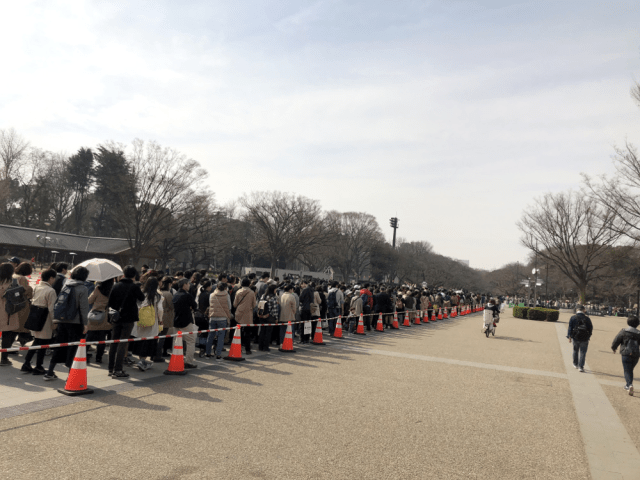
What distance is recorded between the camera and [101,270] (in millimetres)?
8070

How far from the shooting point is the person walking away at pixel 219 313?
965 cm

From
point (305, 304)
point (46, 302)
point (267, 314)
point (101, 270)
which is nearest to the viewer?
point (46, 302)

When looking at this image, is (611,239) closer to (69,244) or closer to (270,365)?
(270,365)

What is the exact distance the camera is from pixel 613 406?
26.5 ft

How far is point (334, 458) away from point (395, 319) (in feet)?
52.8

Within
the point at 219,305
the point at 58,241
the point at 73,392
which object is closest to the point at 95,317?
the point at 73,392

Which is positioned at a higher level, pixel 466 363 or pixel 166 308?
pixel 166 308

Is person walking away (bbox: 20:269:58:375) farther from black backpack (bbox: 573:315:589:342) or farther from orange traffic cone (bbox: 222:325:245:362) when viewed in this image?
black backpack (bbox: 573:315:589:342)

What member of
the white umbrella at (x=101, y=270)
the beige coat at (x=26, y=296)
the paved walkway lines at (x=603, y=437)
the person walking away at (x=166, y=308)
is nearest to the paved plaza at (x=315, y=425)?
the paved walkway lines at (x=603, y=437)

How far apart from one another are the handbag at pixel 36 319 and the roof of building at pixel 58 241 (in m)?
48.4

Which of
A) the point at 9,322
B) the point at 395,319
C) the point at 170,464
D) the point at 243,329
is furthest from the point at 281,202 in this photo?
the point at 170,464

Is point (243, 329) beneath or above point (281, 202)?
beneath

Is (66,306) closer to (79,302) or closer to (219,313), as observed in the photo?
(79,302)

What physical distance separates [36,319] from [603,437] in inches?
334
